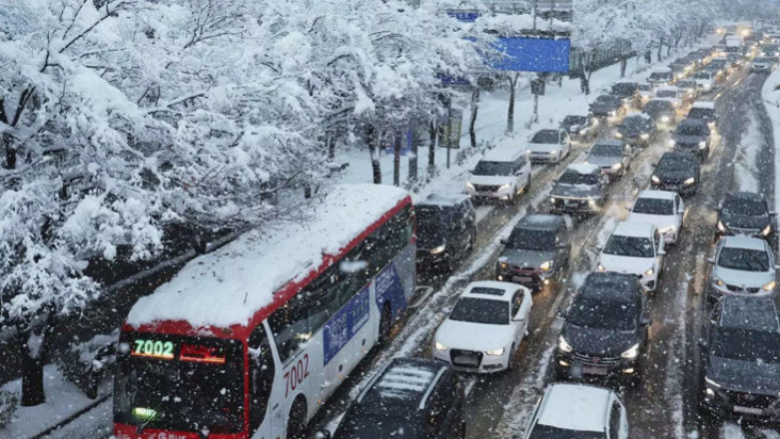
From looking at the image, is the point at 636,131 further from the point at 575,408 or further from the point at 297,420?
the point at 297,420

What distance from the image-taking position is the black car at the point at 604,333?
1552 cm

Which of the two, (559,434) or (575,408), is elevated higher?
(575,408)

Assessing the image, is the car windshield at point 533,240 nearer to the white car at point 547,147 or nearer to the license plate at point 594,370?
the license plate at point 594,370

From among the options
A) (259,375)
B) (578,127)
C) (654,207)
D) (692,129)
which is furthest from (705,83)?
(259,375)

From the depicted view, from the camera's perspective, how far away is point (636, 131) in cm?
Answer: 4134

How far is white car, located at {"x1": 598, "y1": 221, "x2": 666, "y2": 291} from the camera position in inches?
820

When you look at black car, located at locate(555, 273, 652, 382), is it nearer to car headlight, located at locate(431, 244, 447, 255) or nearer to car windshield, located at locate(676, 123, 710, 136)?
car headlight, located at locate(431, 244, 447, 255)

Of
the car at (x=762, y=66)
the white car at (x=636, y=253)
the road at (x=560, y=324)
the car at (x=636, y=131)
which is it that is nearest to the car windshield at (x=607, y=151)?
the road at (x=560, y=324)

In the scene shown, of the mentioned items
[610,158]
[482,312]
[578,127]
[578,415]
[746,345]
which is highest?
[578,415]

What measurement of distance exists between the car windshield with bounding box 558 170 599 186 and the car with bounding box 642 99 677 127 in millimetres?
19554

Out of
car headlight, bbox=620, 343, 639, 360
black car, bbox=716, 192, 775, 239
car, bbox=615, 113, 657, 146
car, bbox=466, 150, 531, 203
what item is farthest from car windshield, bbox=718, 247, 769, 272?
car, bbox=615, 113, 657, 146

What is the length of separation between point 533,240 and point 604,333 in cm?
627

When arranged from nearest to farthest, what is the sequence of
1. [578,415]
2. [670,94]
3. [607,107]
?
1. [578,415]
2. [607,107]
3. [670,94]

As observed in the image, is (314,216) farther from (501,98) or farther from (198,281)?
(501,98)
